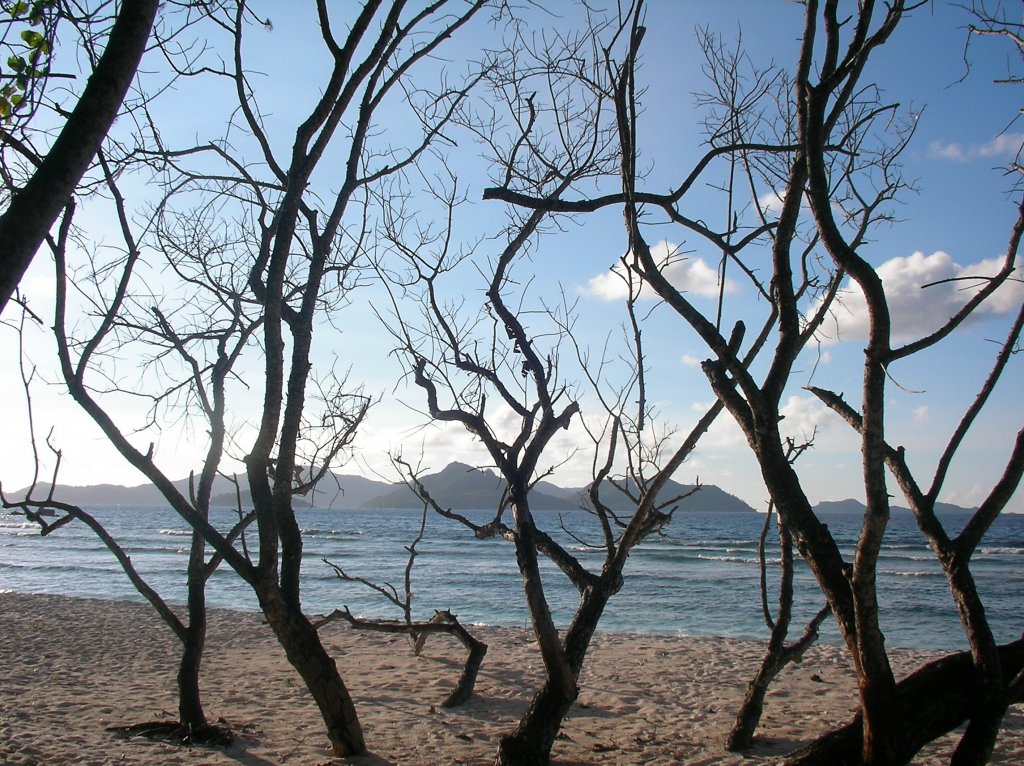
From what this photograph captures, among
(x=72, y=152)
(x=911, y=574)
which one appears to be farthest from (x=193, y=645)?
(x=911, y=574)

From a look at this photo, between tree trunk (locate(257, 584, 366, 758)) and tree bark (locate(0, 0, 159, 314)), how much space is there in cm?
296

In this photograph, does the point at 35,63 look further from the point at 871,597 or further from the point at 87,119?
the point at 871,597

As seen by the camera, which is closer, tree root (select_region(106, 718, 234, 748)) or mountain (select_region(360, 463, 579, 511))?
tree root (select_region(106, 718, 234, 748))

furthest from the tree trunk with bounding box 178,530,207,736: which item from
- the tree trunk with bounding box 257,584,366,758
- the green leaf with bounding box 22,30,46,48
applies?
the green leaf with bounding box 22,30,46,48

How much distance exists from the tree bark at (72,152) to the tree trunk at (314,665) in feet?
9.70

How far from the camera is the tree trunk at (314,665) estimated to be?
4.67m

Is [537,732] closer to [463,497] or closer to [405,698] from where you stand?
[405,698]

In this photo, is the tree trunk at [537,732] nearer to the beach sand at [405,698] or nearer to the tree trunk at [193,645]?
the beach sand at [405,698]

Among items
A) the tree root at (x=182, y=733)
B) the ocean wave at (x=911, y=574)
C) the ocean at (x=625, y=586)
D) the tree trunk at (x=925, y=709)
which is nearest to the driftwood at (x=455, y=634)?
the tree root at (x=182, y=733)

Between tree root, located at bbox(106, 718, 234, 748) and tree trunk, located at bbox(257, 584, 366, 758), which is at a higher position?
tree trunk, located at bbox(257, 584, 366, 758)

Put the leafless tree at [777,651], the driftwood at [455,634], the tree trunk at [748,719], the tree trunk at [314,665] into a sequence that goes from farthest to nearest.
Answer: the driftwood at [455,634], the tree trunk at [748,719], the leafless tree at [777,651], the tree trunk at [314,665]

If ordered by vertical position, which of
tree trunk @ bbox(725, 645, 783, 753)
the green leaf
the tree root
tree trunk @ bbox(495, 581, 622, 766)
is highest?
the green leaf

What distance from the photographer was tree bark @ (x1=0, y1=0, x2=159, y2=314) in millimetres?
2080

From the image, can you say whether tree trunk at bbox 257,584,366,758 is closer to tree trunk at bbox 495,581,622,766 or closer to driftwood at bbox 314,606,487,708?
tree trunk at bbox 495,581,622,766
